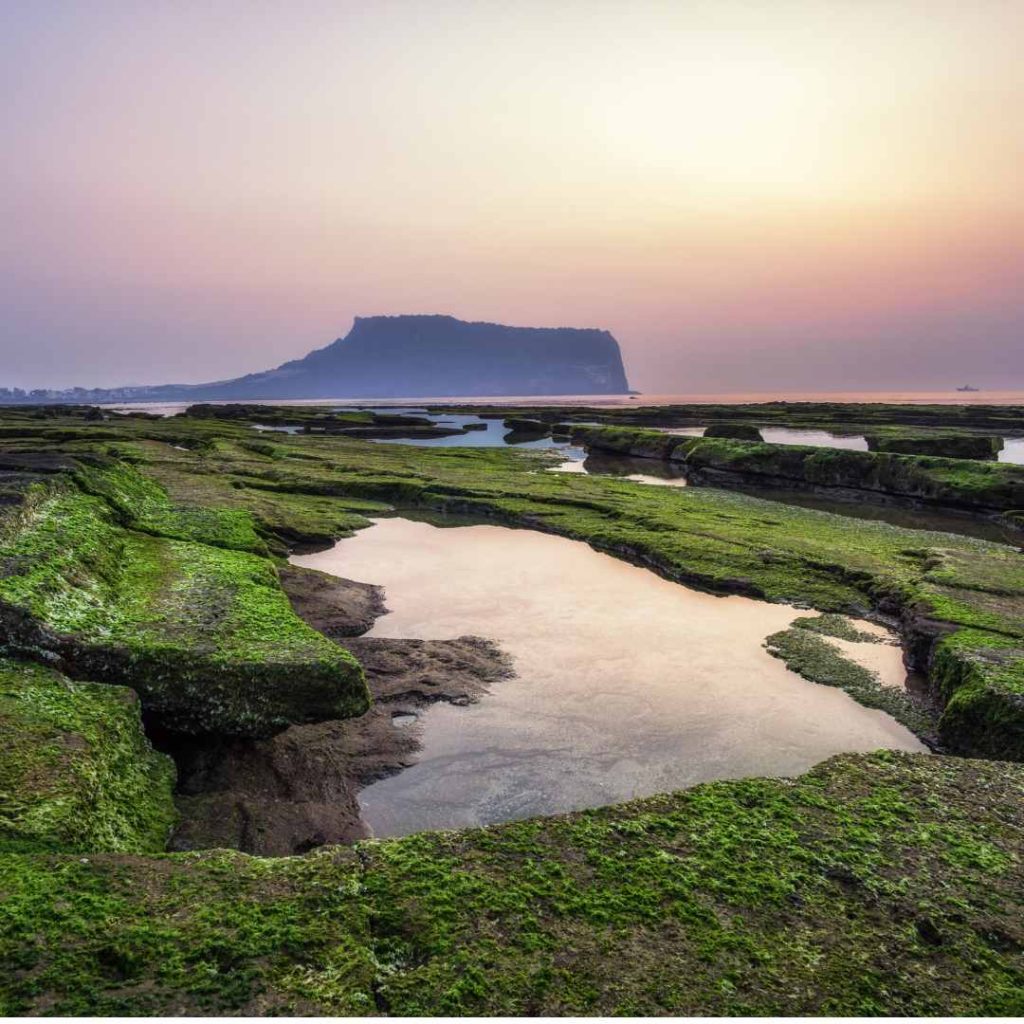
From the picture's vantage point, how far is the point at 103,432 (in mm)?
48438

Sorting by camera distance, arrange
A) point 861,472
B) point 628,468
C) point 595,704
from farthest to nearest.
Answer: point 628,468 < point 861,472 < point 595,704

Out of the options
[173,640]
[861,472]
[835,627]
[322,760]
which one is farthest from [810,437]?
[173,640]

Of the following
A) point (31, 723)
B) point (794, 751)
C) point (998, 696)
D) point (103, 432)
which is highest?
point (103, 432)

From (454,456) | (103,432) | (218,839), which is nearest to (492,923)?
(218,839)

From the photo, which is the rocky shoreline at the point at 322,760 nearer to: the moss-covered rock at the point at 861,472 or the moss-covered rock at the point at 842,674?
the moss-covered rock at the point at 842,674

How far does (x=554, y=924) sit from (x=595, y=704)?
6.84 meters

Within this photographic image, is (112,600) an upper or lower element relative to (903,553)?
upper

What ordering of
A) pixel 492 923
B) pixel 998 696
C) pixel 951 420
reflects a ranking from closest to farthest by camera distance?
pixel 492 923
pixel 998 696
pixel 951 420

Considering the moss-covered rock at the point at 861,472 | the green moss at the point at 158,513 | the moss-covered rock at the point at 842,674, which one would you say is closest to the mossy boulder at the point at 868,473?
the moss-covered rock at the point at 861,472

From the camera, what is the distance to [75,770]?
20.0 ft

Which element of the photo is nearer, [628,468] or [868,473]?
[868,473]

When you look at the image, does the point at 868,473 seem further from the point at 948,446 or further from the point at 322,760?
the point at 322,760

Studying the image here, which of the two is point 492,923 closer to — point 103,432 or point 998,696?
point 998,696

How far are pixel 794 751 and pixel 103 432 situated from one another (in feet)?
171
